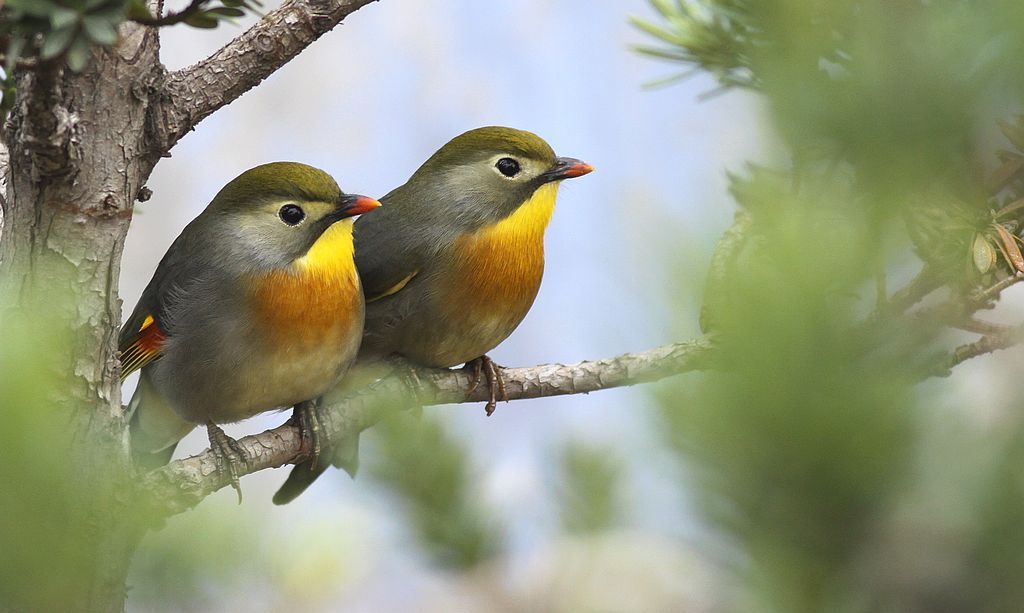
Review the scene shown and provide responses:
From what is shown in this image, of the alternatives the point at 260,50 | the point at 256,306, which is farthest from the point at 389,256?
the point at 260,50

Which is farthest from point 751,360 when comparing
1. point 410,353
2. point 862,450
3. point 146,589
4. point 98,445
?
point 410,353

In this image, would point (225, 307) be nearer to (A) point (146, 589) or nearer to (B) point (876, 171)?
(A) point (146, 589)

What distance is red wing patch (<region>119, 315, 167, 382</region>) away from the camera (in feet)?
7.98

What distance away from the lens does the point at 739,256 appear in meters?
0.76

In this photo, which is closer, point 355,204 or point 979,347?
point 979,347

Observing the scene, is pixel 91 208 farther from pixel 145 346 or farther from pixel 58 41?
pixel 145 346

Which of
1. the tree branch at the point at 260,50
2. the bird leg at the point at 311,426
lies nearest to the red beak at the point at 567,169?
the bird leg at the point at 311,426

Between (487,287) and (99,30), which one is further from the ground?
(487,287)

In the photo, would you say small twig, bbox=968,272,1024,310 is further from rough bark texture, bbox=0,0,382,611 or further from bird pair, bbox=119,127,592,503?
bird pair, bbox=119,127,592,503

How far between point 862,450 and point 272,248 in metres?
2.00

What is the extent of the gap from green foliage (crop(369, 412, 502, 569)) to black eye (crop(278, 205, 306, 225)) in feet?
4.65

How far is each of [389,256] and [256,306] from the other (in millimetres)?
412

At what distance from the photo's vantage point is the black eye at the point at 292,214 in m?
2.50

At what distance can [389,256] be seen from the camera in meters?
2.71
